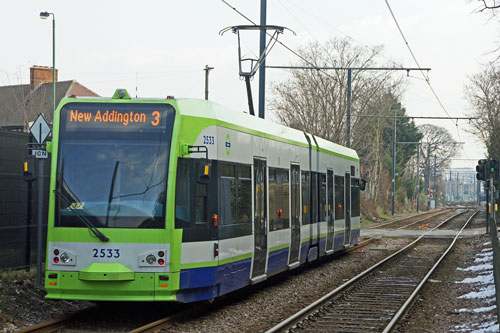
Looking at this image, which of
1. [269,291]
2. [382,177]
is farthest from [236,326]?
[382,177]

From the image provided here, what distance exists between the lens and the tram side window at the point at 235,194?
1251 cm

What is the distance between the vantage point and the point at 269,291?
15633 mm

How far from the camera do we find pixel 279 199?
51.5 ft

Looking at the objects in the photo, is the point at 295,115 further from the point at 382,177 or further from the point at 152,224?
the point at 152,224

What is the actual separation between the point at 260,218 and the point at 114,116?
12.6 feet

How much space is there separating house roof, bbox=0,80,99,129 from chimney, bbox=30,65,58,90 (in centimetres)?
73

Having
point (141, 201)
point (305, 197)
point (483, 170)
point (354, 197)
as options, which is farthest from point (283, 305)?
point (483, 170)

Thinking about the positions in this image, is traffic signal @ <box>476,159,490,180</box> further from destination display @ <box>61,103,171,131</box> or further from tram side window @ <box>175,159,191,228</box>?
destination display @ <box>61,103,171,131</box>

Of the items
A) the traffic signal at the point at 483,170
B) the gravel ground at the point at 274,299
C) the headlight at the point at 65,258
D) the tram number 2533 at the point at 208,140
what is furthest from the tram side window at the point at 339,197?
the headlight at the point at 65,258

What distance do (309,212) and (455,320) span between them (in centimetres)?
639

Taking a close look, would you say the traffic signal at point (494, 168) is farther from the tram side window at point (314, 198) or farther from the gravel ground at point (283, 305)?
the tram side window at point (314, 198)

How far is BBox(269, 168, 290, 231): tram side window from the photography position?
15.1 meters

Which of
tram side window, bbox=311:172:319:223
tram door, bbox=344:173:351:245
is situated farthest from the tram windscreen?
tram door, bbox=344:173:351:245

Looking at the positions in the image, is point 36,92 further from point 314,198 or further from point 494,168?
point 314,198
